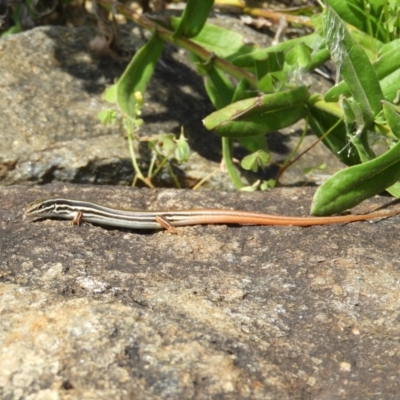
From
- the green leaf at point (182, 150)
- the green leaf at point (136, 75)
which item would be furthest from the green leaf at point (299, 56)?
the green leaf at point (136, 75)

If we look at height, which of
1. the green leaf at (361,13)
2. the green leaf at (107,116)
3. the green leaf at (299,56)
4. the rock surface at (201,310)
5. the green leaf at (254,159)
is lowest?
the green leaf at (107,116)

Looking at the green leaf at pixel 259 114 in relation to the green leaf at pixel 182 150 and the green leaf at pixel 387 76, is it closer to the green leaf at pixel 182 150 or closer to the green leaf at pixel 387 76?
the green leaf at pixel 387 76

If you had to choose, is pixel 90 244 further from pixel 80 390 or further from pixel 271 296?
pixel 80 390

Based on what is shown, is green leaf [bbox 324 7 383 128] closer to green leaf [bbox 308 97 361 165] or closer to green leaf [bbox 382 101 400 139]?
green leaf [bbox 382 101 400 139]

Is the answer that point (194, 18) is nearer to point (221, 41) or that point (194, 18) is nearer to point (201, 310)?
point (221, 41)

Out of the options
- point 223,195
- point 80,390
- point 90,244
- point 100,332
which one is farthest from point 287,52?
point 80,390
